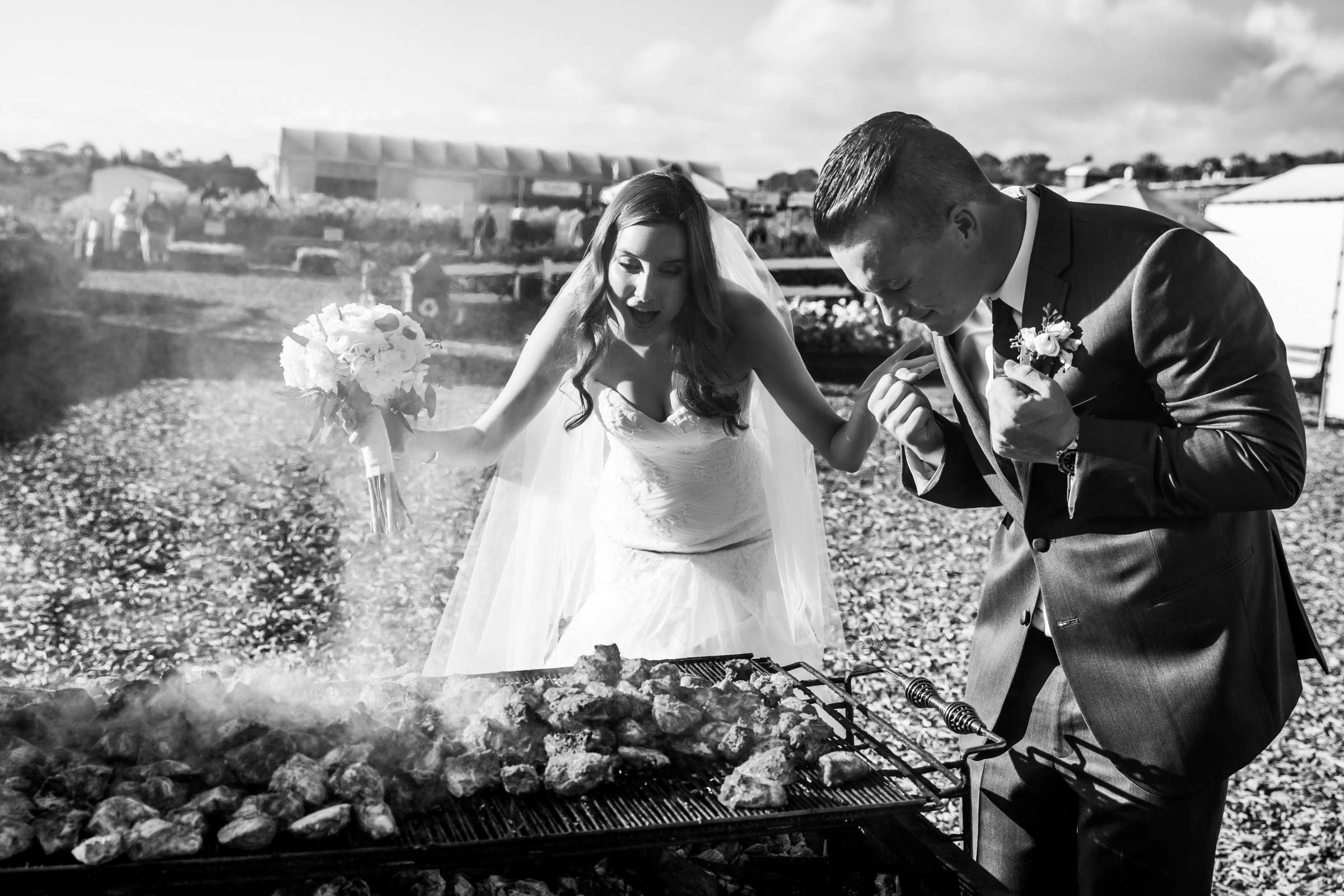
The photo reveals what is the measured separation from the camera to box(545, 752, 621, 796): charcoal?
6.61 ft

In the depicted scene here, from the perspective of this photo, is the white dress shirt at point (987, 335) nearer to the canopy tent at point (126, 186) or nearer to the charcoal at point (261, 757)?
the charcoal at point (261, 757)

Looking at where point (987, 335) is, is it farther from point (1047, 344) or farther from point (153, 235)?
point (153, 235)

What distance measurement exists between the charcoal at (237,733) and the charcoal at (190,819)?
247 mm

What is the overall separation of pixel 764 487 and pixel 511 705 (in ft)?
7.09

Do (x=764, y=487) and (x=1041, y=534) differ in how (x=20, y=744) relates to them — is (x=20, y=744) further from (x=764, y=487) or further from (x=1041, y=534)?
(x=764, y=487)

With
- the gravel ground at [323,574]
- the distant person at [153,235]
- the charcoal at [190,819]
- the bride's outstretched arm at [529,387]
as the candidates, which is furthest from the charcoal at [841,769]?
the distant person at [153,235]

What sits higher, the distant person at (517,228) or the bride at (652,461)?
the distant person at (517,228)

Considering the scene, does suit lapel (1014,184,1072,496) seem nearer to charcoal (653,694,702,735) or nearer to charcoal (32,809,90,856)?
charcoal (653,694,702,735)

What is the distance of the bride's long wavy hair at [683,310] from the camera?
351 centimetres

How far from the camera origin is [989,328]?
2.29 meters

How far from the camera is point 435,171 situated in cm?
2541

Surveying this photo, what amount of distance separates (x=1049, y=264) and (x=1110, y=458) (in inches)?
17.0

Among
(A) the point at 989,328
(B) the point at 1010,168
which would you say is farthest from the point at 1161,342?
(B) the point at 1010,168

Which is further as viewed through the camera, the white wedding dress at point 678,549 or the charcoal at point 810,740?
the white wedding dress at point 678,549
